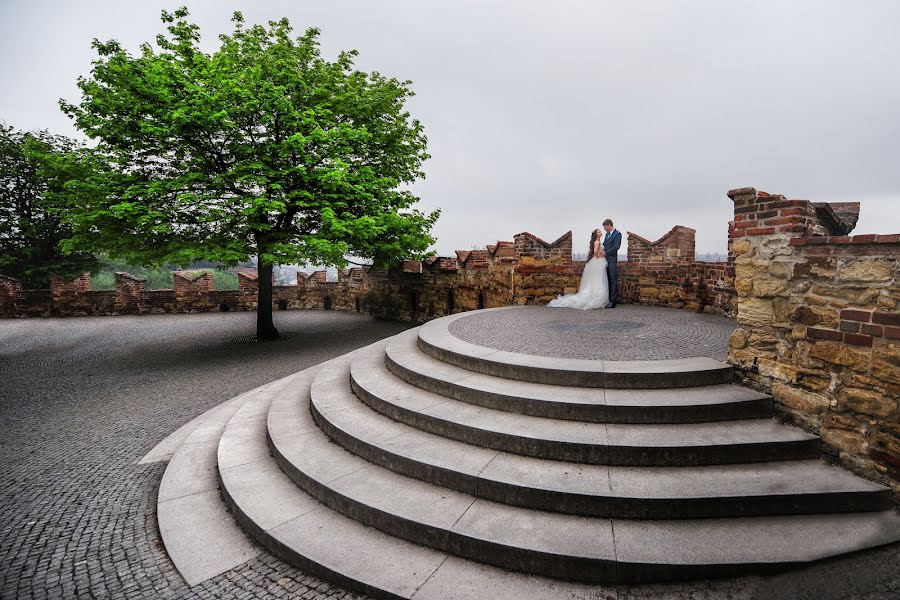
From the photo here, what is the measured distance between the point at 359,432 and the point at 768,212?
4530 mm

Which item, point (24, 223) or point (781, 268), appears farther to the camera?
point (24, 223)

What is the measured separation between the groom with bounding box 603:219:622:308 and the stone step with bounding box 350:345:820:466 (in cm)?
580

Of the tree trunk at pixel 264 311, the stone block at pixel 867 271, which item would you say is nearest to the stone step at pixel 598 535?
the stone block at pixel 867 271

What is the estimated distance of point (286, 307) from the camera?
1911cm

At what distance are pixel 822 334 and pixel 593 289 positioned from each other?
234 inches

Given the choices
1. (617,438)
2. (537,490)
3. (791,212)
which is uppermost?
(791,212)

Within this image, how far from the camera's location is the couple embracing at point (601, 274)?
861 centimetres

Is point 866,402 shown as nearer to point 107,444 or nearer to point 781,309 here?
point 781,309

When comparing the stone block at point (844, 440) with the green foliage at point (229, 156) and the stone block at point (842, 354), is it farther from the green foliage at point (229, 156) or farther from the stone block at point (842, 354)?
the green foliage at point (229, 156)

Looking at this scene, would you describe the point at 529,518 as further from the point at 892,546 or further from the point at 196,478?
the point at 196,478

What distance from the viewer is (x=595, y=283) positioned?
9.03m

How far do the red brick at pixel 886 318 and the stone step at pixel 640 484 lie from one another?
1198mm

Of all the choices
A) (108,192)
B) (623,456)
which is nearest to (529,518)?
(623,456)

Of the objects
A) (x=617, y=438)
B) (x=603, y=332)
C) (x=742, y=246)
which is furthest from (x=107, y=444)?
(x=742, y=246)
